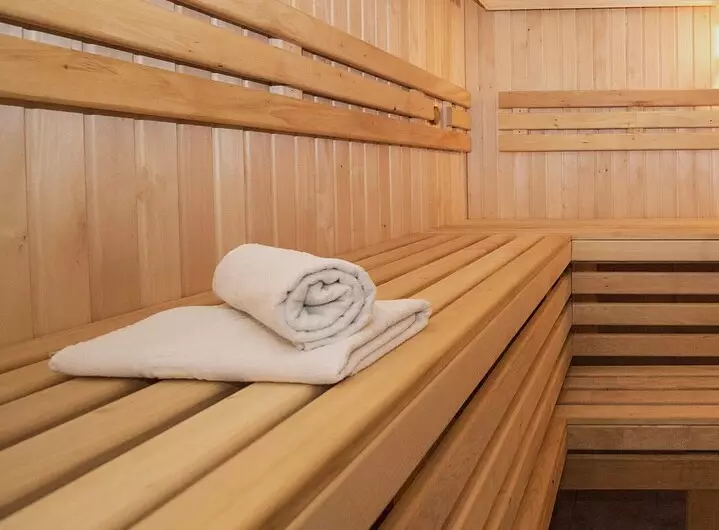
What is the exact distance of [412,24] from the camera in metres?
4.06

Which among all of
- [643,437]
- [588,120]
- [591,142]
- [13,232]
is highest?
[588,120]

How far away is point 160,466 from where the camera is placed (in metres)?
0.88

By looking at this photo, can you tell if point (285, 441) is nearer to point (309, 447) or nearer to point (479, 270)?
point (309, 447)

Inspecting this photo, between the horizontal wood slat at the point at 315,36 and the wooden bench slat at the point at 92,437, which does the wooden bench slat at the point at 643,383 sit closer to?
the horizontal wood slat at the point at 315,36

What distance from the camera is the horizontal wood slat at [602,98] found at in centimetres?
498

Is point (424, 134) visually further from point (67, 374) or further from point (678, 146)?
point (67, 374)

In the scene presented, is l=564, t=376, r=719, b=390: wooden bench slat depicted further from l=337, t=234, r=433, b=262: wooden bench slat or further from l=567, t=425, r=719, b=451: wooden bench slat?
l=337, t=234, r=433, b=262: wooden bench slat

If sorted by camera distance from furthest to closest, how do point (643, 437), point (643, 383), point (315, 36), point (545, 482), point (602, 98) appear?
point (602, 98), point (643, 383), point (643, 437), point (315, 36), point (545, 482)

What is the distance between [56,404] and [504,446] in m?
1.12

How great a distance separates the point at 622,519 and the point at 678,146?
2014 millimetres

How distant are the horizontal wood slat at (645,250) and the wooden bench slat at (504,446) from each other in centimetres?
66

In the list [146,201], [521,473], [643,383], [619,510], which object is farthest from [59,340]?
[619,510]

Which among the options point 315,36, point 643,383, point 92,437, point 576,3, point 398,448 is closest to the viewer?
point 92,437

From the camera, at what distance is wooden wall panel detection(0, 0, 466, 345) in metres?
1.63
